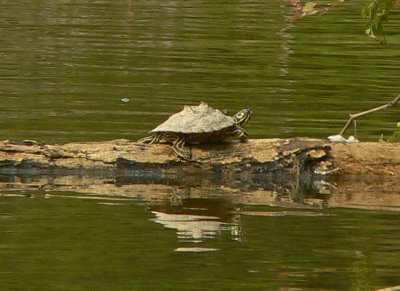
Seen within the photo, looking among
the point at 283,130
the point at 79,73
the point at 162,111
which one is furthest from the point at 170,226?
the point at 79,73

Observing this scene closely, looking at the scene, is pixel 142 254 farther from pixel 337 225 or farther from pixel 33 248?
pixel 337 225

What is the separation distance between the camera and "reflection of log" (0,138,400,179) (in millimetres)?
11414

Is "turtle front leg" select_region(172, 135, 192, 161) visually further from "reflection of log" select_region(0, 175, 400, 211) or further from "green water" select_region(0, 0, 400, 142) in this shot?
"green water" select_region(0, 0, 400, 142)

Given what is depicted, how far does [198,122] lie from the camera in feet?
37.2

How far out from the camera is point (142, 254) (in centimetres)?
853

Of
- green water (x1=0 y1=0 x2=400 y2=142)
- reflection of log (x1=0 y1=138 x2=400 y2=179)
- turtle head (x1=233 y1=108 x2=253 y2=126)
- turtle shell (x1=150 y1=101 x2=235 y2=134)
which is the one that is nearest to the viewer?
turtle shell (x1=150 y1=101 x2=235 y2=134)

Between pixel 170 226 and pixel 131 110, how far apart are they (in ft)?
21.6

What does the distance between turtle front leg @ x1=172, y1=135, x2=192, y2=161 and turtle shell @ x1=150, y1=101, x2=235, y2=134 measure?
12 centimetres

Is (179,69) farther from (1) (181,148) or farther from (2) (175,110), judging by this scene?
(1) (181,148)

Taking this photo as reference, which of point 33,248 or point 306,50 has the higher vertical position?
point 306,50

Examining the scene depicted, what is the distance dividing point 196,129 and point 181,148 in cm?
25

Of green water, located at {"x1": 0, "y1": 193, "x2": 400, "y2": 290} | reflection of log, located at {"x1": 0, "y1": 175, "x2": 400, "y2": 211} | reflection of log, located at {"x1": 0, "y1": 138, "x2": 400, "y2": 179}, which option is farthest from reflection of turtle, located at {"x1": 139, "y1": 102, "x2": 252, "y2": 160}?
green water, located at {"x1": 0, "y1": 193, "x2": 400, "y2": 290}

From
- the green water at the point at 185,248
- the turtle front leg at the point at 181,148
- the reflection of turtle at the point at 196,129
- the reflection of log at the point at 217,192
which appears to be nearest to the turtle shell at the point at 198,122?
the reflection of turtle at the point at 196,129

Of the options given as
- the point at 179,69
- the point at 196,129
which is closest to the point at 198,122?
the point at 196,129
